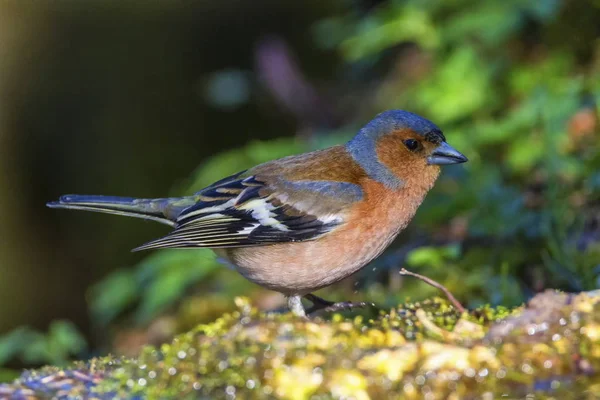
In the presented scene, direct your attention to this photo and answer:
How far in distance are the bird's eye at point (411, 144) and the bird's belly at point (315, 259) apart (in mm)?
508

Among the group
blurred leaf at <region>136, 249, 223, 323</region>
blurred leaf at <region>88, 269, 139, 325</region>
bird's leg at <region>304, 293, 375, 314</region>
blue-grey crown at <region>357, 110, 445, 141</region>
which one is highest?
blue-grey crown at <region>357, 110, 445, 141</region>

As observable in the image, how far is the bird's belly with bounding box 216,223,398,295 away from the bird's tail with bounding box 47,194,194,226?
0.76 metres

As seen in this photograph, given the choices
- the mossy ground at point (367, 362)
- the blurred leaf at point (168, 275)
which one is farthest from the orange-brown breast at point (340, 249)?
the blurred leaf at point (168, 275)

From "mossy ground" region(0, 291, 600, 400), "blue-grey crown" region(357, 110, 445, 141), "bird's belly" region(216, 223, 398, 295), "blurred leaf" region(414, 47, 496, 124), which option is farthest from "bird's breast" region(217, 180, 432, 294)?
"blurred leaf" region(414, 47, 496, 124)

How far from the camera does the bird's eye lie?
4.23 metres

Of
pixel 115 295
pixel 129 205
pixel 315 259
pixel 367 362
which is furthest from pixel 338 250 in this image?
pixel 115 295

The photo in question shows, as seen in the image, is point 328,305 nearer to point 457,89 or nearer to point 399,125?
point 399,125

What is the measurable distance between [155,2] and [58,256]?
326cm

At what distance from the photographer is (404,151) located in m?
4.23

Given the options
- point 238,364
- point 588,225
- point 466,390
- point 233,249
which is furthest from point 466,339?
point 588,225

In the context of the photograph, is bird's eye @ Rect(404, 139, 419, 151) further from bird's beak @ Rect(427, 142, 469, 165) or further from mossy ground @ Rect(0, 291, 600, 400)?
mossy ground @ Rect(0, 291, 600, 400)

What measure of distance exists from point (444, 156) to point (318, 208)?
754 millimetres

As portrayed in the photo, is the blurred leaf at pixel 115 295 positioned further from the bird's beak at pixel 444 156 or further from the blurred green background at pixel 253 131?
the bird's beak at pixel 444 156

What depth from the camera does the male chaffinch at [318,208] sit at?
12.8 feet
